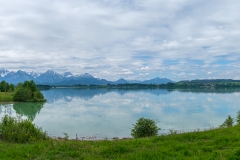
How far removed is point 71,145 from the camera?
27.9 feet

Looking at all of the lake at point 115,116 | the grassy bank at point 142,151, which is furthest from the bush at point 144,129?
the grassy bank at point 142,151

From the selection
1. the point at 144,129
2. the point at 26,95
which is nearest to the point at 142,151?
the point at 144,129

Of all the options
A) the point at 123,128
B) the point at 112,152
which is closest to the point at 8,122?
the point at 112,152

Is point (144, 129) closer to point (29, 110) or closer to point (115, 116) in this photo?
point (115, 116)

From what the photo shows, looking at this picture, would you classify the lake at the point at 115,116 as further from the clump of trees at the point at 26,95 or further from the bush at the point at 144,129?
the clump of trees at the point at 26,95

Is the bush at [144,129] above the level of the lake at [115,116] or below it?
above

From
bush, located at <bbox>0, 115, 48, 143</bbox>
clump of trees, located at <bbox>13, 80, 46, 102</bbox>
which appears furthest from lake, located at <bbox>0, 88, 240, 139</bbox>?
clump of trees, located at <bbox>13, 80, 46, 102</bbox>

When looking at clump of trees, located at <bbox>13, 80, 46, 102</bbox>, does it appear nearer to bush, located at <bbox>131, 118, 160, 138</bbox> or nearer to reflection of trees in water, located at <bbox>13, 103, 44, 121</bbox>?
reflection of trees in water, located at <bbox>13, 103, 44, 121</bbox>

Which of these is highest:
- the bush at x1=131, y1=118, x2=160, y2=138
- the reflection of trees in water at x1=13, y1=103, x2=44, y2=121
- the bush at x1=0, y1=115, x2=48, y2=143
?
the bush at x1=0, y1=115, x2=48, y2=143

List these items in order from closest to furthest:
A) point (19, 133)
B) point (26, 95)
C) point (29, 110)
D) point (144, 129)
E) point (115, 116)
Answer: point (19, 133)
point (144, 129)
point (115, 116)
point (29, 110)
point (26, 95)

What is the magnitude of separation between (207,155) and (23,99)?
8380cm

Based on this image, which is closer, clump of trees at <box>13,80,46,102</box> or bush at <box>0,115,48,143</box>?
A: bush at <box>0,115,48,143</box>

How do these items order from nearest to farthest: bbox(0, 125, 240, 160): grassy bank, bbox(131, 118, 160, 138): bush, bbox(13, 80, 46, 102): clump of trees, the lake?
→ 1. bbox(0, 125, 240, 160): grassy bank
2. bbox(131, 118, 160, 138): bush
3. the lake
4. bbox(13, 80, 46, 102): clump of trees

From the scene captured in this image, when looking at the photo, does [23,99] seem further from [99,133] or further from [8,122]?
[8,122]
